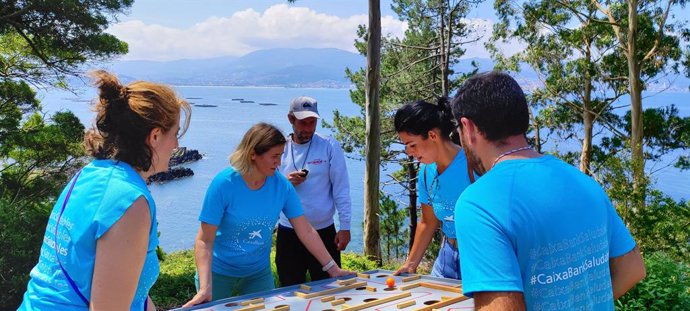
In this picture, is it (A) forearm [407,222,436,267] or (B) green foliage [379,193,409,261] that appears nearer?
(A) forearm [407,222,436,267]

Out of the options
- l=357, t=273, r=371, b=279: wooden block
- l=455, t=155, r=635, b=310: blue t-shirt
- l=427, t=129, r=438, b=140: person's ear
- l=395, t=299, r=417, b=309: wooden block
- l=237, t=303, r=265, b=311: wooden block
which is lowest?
l=357, t=273, r=371, b=279: wooden block

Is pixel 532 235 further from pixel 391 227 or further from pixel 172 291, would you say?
pixel 391 227

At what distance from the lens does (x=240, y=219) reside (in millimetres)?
3332

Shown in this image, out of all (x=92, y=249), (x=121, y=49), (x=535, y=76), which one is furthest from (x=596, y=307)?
(x=535, y=76)

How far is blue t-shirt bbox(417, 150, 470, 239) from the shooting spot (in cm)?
314

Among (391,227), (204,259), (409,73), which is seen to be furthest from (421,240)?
(391,227)

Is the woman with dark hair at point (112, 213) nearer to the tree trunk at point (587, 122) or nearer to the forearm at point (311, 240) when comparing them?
the forearm at point (311, 240)

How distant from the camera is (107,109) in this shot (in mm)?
1755

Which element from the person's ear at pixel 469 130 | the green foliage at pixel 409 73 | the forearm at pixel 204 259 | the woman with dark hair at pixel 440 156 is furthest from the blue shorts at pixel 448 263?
the green foliage at pixel 409 73

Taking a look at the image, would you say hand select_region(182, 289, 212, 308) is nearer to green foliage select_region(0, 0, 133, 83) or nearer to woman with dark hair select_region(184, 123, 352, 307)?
woman with dark hair select_region(184, 123, 352, 307)

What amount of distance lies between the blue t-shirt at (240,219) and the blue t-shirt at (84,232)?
1.51 meters

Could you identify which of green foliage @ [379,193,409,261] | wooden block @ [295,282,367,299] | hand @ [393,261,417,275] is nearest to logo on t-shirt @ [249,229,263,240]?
wooden block @ [295,282,367,299]

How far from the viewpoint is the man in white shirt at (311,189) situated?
4.38 metres

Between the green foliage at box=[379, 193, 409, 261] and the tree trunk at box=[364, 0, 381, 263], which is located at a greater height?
the tree trunk at box=[364, 0, 381, 263]
